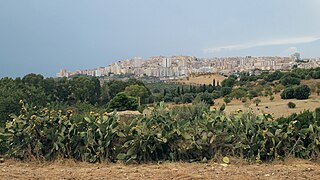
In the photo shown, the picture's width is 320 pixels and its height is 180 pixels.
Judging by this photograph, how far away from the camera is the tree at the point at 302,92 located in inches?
1600

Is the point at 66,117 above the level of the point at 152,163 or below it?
above

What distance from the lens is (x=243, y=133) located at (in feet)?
15.1

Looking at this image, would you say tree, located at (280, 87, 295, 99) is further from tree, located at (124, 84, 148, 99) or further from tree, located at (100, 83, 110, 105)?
tree, located at (100, 83, 110, 105)

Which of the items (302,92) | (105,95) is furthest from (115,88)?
(302,92)

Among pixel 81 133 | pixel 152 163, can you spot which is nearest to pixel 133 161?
pixel 152 163

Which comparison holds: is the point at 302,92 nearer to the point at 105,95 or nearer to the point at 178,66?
the point at 105,95

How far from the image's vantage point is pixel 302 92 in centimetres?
4078

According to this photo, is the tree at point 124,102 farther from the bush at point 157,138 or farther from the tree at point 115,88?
the bush at point 157,138

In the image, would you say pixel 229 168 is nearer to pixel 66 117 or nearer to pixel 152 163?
pixel 152 163

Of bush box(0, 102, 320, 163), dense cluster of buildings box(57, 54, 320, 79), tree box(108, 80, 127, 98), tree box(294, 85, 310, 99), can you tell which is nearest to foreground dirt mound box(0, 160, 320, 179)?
bush box(0, 102, 320, 163)

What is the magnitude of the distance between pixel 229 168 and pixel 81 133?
190 cm

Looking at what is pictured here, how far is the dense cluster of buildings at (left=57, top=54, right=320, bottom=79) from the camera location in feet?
358

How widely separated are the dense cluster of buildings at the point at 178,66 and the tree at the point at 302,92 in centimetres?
5960

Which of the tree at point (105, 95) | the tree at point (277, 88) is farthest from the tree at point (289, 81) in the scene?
the tree at point (105, 95)
